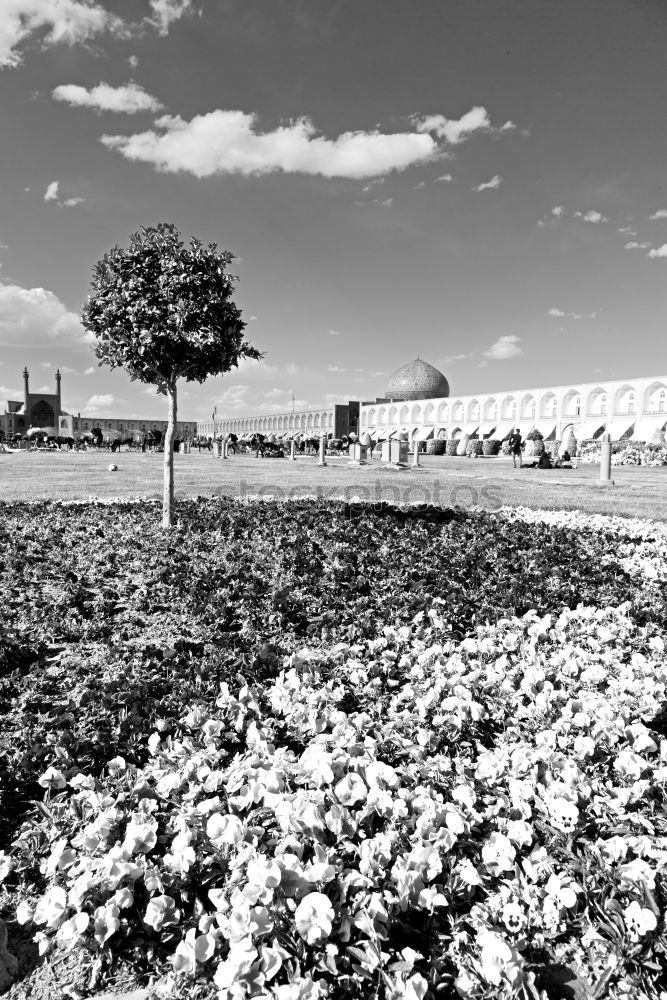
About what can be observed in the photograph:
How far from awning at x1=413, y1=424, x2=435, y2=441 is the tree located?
3163 inches

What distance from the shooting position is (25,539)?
22.9ft

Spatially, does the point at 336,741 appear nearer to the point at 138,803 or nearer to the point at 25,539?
the point at 138,803

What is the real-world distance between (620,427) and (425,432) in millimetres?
31575

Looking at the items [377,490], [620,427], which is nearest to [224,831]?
[377,490]

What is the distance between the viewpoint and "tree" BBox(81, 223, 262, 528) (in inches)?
285

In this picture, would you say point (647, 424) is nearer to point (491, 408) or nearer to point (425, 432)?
point (491, 408)

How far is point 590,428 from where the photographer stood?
210 feet

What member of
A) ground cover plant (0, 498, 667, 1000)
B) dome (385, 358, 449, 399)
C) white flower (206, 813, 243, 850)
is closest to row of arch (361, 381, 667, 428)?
dome (385, 358, 449, 399)

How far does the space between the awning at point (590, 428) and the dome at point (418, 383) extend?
40185 millimetres

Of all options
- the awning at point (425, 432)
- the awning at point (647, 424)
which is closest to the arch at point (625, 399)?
the awning at point (647, 424)

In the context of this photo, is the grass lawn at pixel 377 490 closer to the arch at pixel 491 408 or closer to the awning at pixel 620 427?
the awning at pixel 620 427

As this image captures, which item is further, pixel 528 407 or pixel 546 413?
pixel 528 407

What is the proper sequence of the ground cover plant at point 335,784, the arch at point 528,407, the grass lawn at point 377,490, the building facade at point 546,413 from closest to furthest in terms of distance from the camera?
the ground cover plant at point 335,784, the grass lawn at point 377,490, the building facade at point 546,413, the arch at point 528,407

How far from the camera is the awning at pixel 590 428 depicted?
2474 inches
